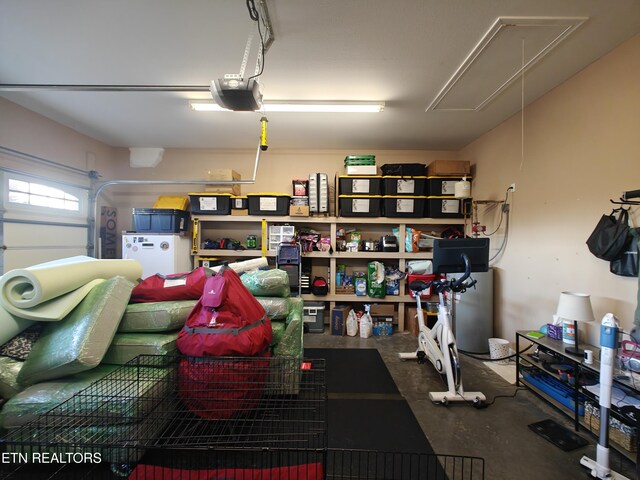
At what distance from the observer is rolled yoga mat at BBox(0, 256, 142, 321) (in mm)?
1554

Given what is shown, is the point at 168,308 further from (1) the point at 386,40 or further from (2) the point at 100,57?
(1) the point at 386,40

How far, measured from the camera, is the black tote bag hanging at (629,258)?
73.0 inches

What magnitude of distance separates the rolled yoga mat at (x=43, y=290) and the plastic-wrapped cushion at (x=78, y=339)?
0.08 metres

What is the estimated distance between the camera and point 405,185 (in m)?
3.90

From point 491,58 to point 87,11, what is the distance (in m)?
3.04

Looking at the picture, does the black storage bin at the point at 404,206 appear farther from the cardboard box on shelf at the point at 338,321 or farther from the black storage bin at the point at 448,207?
the cardboard box on shelf at the point at 338,321

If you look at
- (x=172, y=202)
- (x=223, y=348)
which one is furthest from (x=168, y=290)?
(x=172, y=202)

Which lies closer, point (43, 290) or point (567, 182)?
point (43, 290)

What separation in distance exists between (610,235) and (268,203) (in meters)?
3.60

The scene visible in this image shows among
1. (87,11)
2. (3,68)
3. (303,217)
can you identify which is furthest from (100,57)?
(303,217)

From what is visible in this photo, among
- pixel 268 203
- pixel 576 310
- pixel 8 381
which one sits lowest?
pixel 8 381

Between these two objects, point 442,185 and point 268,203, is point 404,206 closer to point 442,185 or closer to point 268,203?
point 442,185

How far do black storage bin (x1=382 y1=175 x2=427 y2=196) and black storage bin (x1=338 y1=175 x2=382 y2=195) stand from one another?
15 centimetres

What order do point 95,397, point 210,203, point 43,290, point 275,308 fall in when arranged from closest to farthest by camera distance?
1. point 95,397
2. point 43,290
3. point 275,308
4. point 210,203
